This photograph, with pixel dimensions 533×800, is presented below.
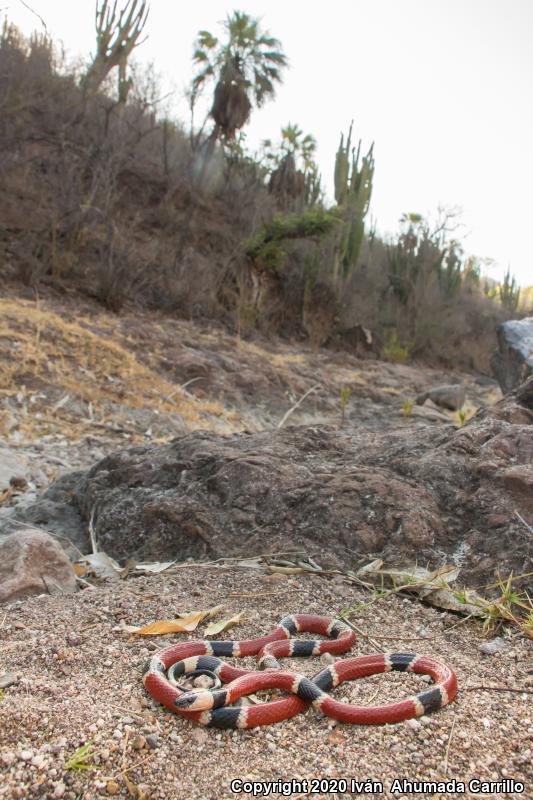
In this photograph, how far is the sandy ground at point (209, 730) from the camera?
1.65 metres

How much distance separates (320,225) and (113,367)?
1009 cm

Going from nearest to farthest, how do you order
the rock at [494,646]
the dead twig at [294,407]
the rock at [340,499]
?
1. the rock at [494,646]
2. the rock at [340,499]
3. the dead twig at [294,407]

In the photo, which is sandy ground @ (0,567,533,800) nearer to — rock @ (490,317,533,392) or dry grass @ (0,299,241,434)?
rock @ (490,317,533,392)

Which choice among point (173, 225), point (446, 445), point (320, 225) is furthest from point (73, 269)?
point (446, 445)

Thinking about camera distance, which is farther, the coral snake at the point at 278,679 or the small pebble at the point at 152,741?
the coral snake at the point at 278,679

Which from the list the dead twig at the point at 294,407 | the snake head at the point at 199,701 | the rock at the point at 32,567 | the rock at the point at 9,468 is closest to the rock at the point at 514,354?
the dead twig at the point at 294,407

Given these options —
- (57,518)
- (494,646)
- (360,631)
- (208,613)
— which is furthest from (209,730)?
(57,518)

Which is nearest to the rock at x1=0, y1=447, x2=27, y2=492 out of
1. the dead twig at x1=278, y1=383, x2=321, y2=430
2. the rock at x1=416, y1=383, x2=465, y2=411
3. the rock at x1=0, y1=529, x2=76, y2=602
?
the rock at x1=0, y1=529, x2=76, y2=602

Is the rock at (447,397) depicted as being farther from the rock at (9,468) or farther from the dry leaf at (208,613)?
the dry leaf at (208,613)

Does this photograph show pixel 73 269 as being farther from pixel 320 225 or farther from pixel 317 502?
pixel 317 502

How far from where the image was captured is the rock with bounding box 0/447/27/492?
488cm

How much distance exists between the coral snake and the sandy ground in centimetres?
3

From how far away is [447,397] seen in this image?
12.1 metres

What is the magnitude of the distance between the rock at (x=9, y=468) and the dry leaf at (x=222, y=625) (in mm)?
2743
